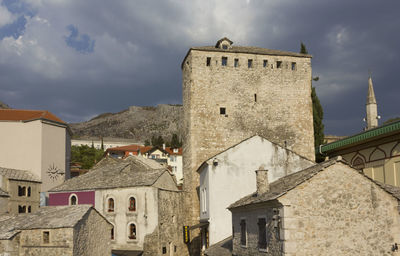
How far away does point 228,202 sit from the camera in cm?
3161

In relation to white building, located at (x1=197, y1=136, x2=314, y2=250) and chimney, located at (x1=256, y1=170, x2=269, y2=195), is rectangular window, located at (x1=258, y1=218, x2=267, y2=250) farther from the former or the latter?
white building, located at (x1=197, y1=136, x2=314, y2=250)

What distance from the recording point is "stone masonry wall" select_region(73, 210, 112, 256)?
92.1 feet

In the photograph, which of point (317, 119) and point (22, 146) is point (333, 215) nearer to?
point (317, 119)

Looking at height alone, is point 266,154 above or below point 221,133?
below

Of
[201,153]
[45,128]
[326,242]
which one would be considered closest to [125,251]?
[201,153]

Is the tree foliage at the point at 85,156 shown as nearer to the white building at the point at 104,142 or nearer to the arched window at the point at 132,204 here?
the white building at the point at 104,142

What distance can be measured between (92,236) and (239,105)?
18009 millimetres

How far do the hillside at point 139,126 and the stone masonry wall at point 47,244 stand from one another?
143 meters

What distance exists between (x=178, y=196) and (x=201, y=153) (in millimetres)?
5850

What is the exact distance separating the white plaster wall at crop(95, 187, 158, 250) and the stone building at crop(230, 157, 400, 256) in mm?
20077

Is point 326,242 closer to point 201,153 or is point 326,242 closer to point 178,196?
point 201,153

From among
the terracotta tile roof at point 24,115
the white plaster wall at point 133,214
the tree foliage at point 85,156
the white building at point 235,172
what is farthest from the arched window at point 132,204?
the tree foliage at point 85,156

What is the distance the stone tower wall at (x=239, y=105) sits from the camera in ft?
128

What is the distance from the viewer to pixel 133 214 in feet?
124
